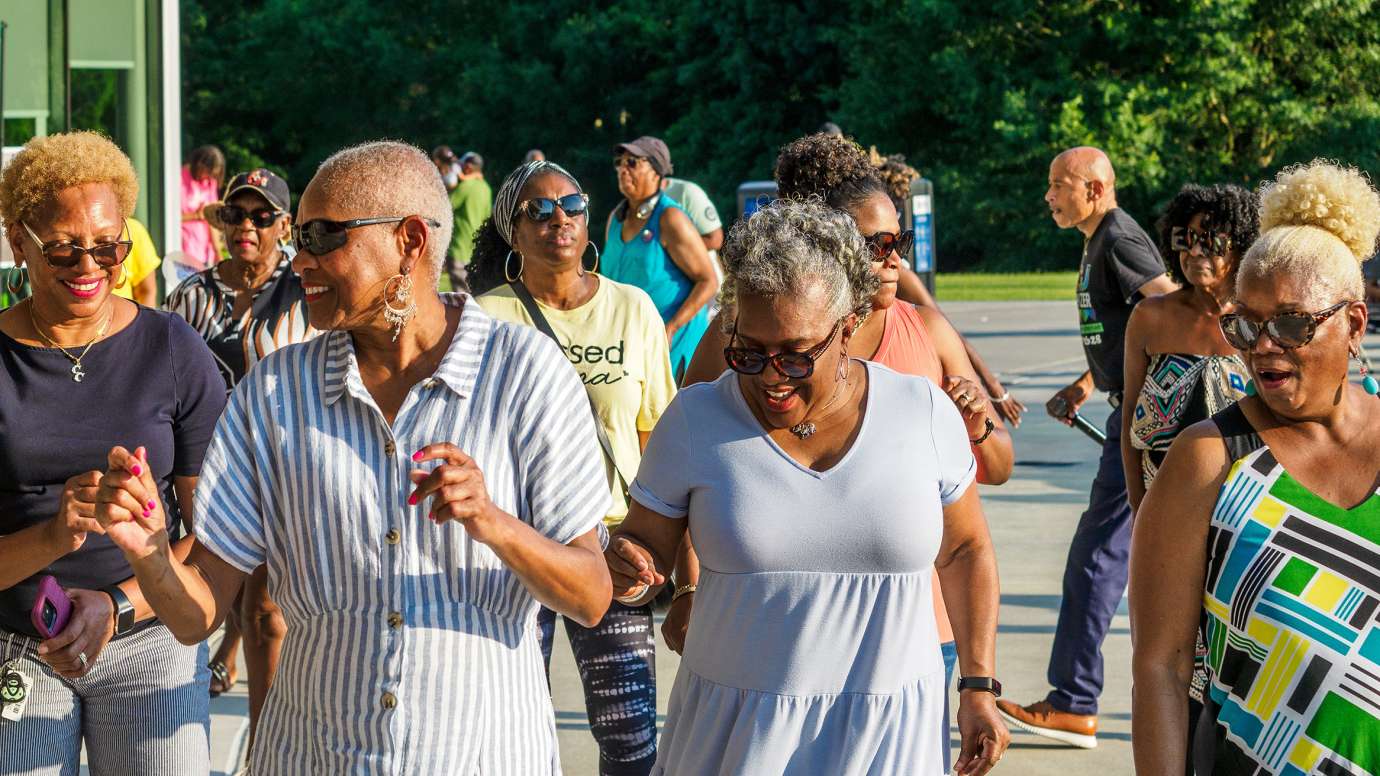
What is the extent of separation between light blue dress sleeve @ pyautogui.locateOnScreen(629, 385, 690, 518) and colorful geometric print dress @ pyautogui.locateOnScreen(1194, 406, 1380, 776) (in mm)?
935

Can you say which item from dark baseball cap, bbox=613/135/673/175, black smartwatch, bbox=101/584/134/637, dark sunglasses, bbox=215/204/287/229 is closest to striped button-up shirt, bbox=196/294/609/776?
black smartwatch, bbox=101/584/134/637

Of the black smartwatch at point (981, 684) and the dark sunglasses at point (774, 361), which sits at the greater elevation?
the dark sunglasses at point (774, 361)

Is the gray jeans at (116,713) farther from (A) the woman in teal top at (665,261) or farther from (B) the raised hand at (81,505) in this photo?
(A) the woman in teal top at (665,261)

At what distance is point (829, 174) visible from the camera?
169 inches

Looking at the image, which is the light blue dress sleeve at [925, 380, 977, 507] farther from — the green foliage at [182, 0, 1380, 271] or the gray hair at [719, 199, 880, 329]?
the green foliage at [182, 0, 1380, 271]

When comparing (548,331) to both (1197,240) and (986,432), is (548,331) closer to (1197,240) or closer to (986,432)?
(986,432)

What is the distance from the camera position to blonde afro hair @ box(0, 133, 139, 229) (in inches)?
146

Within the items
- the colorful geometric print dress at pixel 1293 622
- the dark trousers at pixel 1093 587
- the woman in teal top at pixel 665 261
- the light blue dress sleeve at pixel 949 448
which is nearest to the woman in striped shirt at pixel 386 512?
the light blue dress sleeve at pixel 949 448

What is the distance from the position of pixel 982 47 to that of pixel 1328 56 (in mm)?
7920

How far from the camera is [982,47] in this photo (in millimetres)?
42906

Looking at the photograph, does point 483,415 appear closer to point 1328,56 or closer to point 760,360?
point 760,360

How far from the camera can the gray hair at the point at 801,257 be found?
10.5ft

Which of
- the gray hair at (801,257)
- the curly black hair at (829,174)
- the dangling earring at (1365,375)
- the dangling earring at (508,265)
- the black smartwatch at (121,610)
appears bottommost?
the black smartwatch at (121,610)

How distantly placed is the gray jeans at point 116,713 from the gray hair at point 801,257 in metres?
1.46
